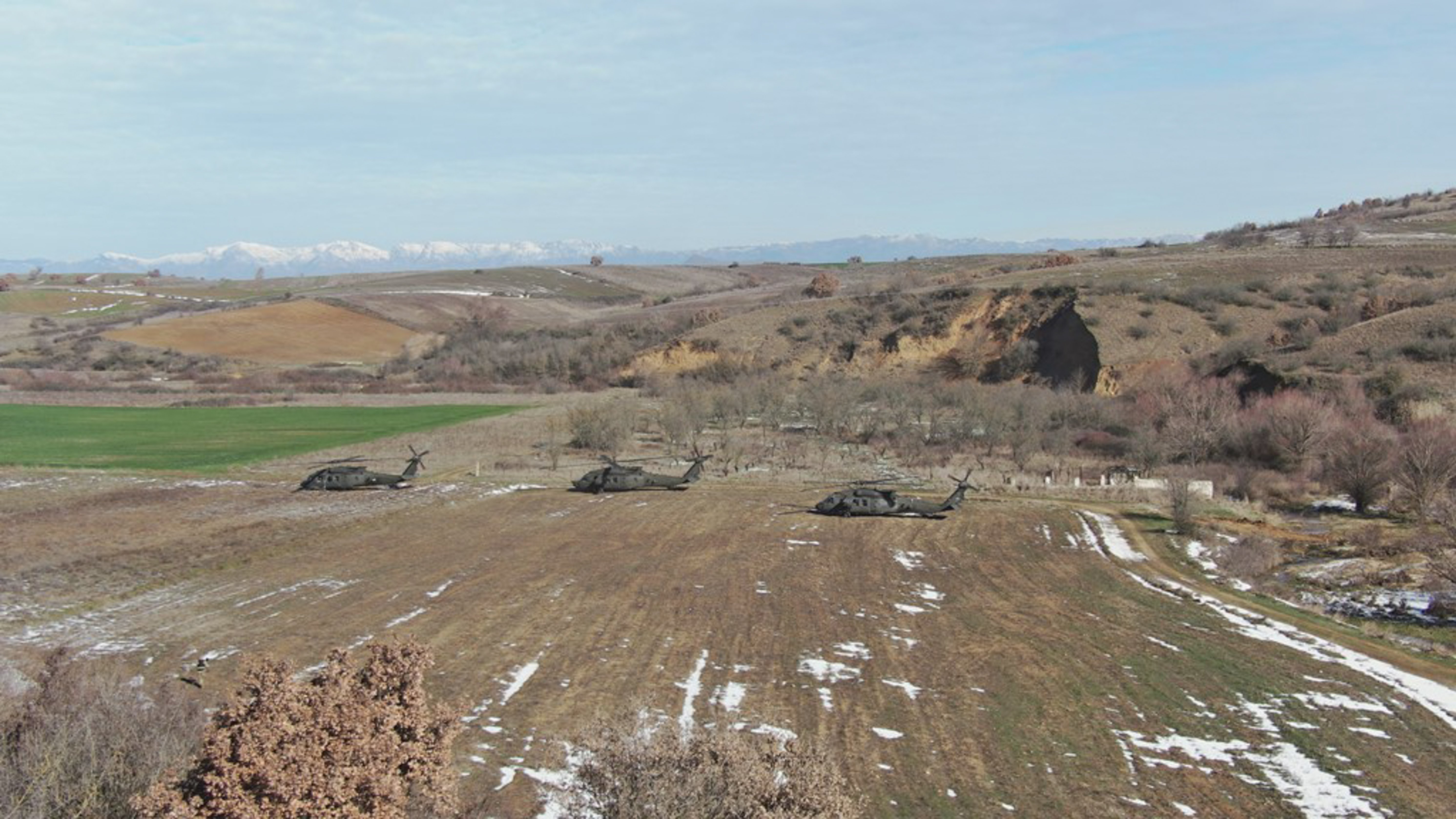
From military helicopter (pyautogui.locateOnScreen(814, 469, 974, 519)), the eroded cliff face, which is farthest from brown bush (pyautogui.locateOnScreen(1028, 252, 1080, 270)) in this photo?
military helicopter (pyautogui.locateOnScreen(814, 469, 974, 519))

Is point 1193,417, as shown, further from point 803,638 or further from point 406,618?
point 406,618

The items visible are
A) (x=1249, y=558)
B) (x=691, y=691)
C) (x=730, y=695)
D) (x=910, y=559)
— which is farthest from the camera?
(x=1249, y=558)

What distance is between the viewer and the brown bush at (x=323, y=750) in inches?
280

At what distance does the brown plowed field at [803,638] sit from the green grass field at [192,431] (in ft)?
34.5

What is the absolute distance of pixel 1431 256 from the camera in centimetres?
6297

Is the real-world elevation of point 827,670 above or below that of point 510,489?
above

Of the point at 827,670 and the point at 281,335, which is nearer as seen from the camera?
the point at 827,670

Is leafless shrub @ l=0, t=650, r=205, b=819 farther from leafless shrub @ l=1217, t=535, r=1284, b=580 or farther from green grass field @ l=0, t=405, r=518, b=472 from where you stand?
green grass field @ l=0, t=405, r=518, b=472

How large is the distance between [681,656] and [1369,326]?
45630 millimetres

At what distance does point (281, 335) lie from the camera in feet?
309

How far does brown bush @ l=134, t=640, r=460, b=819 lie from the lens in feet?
23.4

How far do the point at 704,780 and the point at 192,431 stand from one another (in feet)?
161

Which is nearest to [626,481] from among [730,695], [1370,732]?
[730,695]

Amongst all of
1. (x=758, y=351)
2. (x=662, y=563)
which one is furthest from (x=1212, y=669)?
(x=758, y=351)
